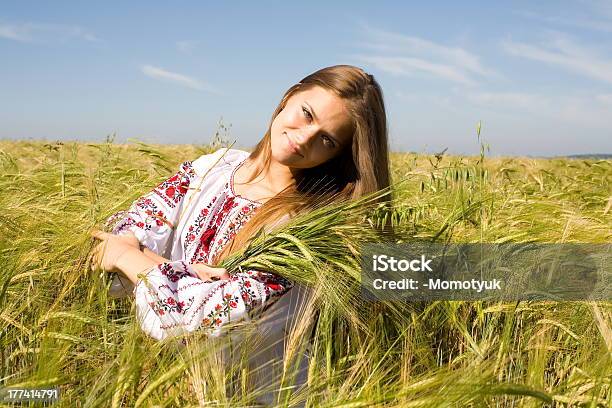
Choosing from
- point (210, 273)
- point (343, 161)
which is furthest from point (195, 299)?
point (343, 161)

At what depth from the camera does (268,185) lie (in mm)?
2266

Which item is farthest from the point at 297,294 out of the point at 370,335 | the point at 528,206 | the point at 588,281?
the point at 528,206

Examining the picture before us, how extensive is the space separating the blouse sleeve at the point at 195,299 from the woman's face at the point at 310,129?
0.46 meters

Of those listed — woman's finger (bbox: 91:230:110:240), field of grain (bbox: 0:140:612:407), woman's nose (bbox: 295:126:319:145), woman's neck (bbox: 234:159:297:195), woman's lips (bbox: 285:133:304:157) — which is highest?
woman's nose (bbox: 295:126:319:145)

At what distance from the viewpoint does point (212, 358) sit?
1345mm

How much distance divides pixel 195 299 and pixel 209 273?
0.42 ft

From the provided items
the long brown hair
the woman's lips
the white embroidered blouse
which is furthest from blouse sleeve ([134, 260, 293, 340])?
the woman's lips

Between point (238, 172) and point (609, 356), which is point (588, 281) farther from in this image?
point (238, 172)

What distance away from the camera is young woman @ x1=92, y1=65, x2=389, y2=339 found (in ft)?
6.28

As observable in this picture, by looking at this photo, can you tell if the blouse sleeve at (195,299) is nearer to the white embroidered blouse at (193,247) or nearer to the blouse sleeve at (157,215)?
the white embroidered blouse at (193,247)

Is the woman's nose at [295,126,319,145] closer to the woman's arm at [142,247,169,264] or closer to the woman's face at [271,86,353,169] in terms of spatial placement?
the woman's face at [271,86,353,169]

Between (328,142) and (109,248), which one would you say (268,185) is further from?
(109,248)

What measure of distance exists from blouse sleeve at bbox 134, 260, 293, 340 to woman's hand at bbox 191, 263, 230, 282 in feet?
0.10

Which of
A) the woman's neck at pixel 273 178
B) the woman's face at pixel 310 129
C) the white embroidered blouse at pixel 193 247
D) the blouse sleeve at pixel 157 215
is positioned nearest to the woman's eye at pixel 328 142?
the woman's face at pixel 310 129
